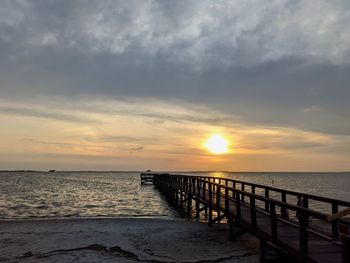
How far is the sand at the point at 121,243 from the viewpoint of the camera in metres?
11.4

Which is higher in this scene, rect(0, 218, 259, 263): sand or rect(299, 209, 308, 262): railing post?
rect(299, 209, 308, 262): railing post

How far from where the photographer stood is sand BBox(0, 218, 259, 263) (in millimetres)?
11359

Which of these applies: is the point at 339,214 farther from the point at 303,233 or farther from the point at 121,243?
the point at 121,243

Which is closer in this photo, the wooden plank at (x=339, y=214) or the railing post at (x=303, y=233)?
the wooden plank at (x=339, y=214)

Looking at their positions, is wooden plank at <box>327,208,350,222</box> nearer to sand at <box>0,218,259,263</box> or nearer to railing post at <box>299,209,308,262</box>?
railing post at <box>299,209,308,262</box>

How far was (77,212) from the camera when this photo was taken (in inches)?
1064

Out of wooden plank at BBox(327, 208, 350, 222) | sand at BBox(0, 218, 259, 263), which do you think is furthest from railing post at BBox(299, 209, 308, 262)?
sand at BBox(0, 218, 259, 263)

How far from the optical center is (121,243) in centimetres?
1341

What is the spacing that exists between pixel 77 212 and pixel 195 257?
56.9 ft

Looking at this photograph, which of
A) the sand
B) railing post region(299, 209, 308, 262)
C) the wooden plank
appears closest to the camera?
the wooden plank

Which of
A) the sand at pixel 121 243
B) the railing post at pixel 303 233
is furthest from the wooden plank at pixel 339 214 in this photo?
the sand at pixel 121 243

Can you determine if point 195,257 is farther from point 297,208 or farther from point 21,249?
point 21,249

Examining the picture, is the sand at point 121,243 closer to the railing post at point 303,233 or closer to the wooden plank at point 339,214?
the railing post at point 303,233

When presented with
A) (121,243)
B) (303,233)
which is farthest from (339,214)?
(121,243)
